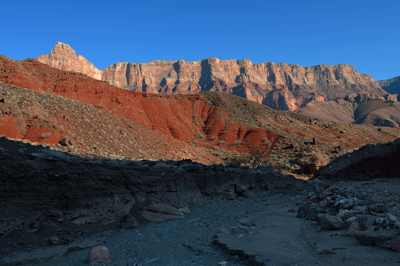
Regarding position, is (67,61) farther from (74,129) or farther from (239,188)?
(239,188)

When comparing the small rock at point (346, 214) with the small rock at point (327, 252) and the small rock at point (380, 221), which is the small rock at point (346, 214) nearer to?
the small rock at point (380, 221)

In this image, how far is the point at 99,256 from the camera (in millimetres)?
4492

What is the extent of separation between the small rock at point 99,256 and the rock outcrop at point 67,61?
173714 millimetres

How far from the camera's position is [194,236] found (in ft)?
20.1

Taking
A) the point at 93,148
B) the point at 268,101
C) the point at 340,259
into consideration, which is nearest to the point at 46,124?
the point at 93,148

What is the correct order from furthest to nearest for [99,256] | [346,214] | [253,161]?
1. [253,161]
2. [346,214]
3. [99,256]

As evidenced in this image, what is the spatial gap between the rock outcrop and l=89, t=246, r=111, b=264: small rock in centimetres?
17371

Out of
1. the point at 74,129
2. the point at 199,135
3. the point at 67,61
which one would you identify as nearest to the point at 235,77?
the point at 67,61

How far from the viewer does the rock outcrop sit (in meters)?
154

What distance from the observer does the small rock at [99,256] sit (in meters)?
4.44

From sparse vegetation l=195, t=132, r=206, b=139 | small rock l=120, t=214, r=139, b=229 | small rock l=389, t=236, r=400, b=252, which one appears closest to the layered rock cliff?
sparse vegetation l=195, t=132, r=206, b=139

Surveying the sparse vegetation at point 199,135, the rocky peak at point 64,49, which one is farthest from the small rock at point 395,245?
the rocky peak at point 64,49

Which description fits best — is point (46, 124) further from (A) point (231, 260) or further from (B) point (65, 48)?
(B) point (65, 48)

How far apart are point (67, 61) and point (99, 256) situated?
597 ft
